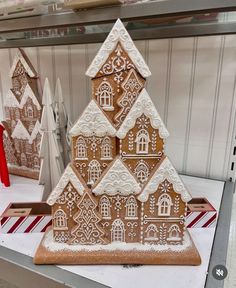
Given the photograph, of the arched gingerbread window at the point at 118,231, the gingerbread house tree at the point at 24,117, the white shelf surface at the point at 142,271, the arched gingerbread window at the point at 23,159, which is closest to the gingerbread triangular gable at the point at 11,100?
the gingerbread house tree at the point at 24,117

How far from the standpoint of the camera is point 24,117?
2.42 feet

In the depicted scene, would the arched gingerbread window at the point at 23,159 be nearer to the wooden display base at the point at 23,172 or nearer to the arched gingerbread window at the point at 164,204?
the wooden display base at the point at 23,172

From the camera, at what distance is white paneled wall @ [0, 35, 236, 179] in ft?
2.34

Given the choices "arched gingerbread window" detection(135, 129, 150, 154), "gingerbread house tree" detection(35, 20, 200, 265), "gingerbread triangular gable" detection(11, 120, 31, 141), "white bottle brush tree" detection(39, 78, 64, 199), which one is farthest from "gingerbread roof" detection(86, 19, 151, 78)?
"gingerbread triangular gable" detection(11, 120, 31, 141)

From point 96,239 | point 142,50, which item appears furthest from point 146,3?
point 96,239

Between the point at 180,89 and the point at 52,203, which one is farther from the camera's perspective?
the point at 180,89

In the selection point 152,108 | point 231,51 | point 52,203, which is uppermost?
point 231,51

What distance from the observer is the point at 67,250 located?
427mm

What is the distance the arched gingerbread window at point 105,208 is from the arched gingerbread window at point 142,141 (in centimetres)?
11

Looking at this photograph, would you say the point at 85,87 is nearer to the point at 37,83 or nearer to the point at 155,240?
the point at 37,83

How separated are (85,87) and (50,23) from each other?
363mm

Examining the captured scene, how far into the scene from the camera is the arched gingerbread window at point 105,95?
0.40 meters

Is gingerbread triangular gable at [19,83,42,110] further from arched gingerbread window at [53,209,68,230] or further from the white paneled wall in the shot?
arched gingerbread window at [53,209,68,230]

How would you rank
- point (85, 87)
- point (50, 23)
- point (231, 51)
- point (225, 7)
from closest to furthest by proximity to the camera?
point (225, 7) < point (50, 23) < point (231, 51) < point (85, 87)
